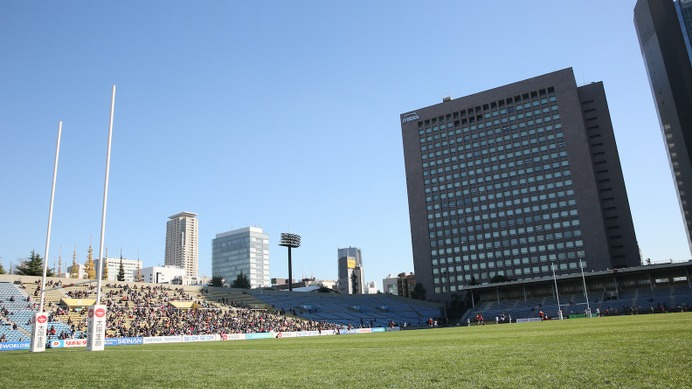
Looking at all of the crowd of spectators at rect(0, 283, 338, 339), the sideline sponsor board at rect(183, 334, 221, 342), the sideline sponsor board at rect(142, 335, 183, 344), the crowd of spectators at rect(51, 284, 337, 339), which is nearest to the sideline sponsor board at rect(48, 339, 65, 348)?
the crowd of spectators at rect(0, 283, 338, 339)

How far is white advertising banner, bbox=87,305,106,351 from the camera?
87.9 ft

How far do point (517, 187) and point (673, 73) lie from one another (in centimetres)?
5590

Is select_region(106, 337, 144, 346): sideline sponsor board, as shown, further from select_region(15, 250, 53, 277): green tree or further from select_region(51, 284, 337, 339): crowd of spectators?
select_region(15, 250, 53, 277): green tree

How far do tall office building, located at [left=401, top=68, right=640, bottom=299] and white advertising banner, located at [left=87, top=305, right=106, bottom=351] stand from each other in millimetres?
123430

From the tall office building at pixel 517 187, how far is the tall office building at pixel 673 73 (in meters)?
20.3

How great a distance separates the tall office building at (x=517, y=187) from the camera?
457 feet

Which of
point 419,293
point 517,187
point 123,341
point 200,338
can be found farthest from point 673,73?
point 123,341

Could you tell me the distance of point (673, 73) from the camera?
14650 cm

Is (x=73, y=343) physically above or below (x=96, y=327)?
below

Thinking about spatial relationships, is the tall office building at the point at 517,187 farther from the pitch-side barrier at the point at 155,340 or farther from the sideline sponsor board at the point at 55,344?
the sideline sponsor board at the point at 55,344

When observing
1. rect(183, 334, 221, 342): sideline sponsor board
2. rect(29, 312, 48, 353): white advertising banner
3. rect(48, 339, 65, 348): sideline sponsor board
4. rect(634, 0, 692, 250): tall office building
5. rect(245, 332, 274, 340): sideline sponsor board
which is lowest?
rect(245, 332, 274, 340): sideline sponsor board

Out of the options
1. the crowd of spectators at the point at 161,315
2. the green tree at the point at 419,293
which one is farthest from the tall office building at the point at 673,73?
the crowd of spectators at the point at 161,315

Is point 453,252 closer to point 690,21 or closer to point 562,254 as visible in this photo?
point 562,254

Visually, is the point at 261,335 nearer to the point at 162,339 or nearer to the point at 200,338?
the point at 200,338
